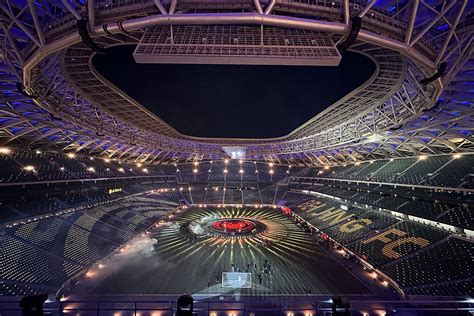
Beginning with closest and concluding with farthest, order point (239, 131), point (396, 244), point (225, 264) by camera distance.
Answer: point (225, 264) < point (396, 244) < point (239, 131)

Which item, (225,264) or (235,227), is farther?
(235,227)

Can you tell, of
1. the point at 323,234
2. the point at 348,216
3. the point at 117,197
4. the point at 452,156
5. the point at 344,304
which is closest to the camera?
the point at 344,304

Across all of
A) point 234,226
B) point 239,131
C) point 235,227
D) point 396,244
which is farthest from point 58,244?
point 396,244

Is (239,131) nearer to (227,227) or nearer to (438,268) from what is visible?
(227,227)

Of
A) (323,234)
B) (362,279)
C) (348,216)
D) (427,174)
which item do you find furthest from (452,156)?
(362,279)

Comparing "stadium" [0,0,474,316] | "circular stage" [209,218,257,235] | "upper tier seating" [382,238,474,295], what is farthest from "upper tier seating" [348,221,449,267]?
"circular stage" [209,218,257,235]

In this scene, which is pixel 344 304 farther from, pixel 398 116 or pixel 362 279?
pixel 398 116

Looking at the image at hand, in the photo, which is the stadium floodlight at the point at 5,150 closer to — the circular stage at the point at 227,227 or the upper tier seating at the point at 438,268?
the circular stage at the point at 227,227
